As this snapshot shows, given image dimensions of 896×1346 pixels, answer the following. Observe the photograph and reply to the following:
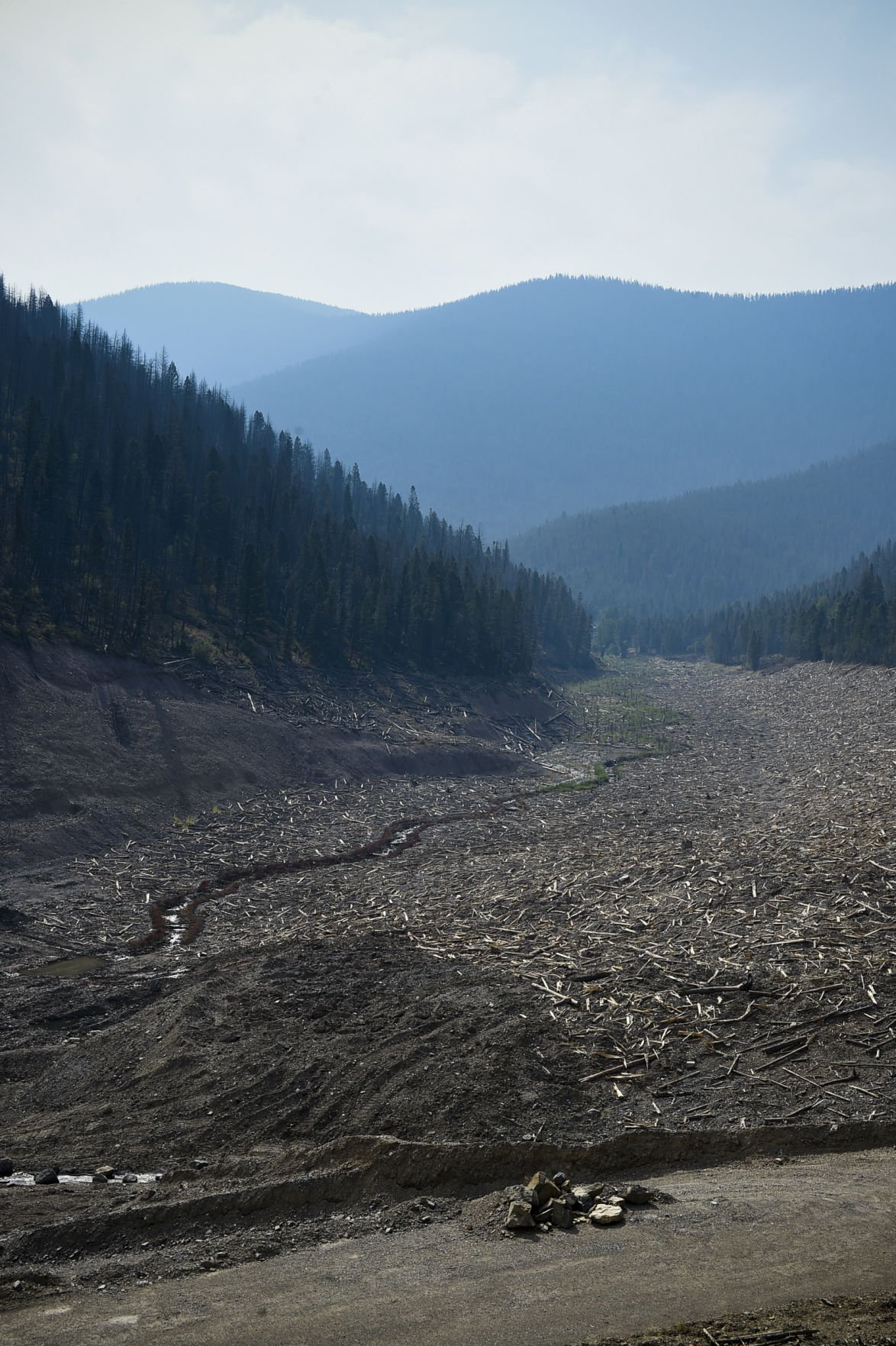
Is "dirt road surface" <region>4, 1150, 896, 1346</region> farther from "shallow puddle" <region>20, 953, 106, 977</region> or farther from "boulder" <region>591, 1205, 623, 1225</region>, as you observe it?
"shallow puddle" <region>20, 953, 106, 977</region>

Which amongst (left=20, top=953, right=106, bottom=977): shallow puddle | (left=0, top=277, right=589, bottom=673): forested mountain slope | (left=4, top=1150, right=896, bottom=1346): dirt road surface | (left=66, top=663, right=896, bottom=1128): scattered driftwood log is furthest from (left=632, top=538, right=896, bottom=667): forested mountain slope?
(left=4, top=1150, right=896, bottom=1346): dirt road surface

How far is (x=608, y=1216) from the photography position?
11.2 m

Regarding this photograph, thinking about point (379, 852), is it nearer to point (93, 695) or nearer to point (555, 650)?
point (93, 695)

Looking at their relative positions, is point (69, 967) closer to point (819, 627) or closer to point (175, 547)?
point (175, 547)

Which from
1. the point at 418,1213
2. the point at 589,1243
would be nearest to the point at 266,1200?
the point at 418,1213

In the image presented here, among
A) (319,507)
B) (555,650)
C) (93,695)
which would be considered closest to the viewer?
(93,695)

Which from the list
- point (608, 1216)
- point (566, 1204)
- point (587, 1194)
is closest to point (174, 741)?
point (587, 1194)

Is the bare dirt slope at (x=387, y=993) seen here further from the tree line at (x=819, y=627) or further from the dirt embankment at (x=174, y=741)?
the tree line at (x=819, y=627)

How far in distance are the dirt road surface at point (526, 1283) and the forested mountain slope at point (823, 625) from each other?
10167 cm

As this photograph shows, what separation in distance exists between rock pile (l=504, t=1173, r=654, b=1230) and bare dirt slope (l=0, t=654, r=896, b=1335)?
56 cm

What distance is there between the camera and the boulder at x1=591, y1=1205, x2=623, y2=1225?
36.6 ft

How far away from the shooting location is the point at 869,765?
48.8 meters

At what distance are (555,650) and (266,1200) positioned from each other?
130 meters

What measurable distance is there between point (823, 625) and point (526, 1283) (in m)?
132
